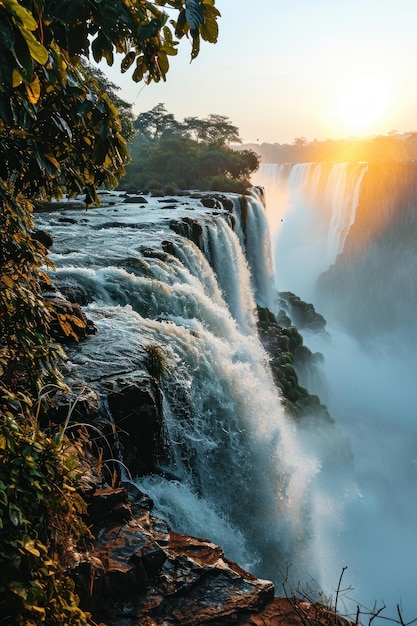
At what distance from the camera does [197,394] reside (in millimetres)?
6809

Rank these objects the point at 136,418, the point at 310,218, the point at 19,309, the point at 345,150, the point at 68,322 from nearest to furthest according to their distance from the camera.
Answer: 1. the point at 19,309
2. the point at 136,418
3. the point at 68,322
4. the point at 310,218
5. the point at 345,150

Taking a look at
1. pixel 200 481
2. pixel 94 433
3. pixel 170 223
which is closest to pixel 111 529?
pixel 94 433

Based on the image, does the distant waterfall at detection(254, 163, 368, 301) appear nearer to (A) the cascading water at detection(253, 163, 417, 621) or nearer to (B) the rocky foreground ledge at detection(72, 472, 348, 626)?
(A) the cascading water at detection(253, 163, 417, 621)

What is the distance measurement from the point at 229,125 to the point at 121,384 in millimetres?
52923

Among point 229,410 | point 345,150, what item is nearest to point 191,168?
point 229,410

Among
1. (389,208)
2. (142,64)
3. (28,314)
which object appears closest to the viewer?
(142,64)

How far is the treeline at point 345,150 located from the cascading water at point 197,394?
81.3 m

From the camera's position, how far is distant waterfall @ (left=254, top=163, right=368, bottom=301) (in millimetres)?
41406

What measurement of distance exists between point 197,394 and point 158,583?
11.5 ft

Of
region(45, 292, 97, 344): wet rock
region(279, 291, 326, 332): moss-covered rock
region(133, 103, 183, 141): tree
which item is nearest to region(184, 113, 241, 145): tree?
region(133, 103, 183, 141): tree

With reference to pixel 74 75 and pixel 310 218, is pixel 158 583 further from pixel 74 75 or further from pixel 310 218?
pixel 310 218

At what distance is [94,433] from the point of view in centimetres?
451

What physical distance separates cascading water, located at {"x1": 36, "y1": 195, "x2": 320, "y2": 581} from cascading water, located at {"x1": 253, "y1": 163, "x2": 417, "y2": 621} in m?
8.57

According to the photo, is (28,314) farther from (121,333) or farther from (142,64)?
(121,333)
